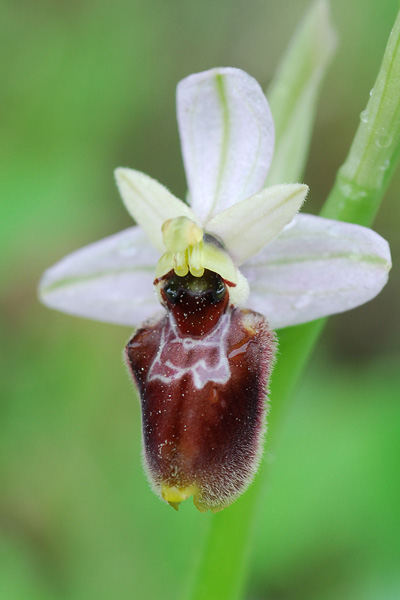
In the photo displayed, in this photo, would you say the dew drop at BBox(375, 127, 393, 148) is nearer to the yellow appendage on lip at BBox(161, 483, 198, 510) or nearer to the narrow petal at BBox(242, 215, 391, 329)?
the narrow petal at BBox(242, 215, 391, 329)

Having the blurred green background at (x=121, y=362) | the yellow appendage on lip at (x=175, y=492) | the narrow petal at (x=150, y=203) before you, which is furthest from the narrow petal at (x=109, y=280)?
the blurred green background at (x=121, y=362)

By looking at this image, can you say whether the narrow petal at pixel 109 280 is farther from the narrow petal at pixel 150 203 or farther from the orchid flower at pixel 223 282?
the narrow petal at pixel 150 203

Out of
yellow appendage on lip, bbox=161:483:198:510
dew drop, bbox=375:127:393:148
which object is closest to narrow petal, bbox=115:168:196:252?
dew drop, bbox=375:127:393:148

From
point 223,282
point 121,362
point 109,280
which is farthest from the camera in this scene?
point 121,362

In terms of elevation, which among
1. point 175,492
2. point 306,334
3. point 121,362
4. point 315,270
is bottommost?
point 121,362

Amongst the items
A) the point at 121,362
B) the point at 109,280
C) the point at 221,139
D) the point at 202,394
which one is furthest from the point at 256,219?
the point at 121,362

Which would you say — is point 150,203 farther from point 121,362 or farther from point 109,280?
point 121,362

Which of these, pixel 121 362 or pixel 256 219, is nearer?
pixel 256 219
